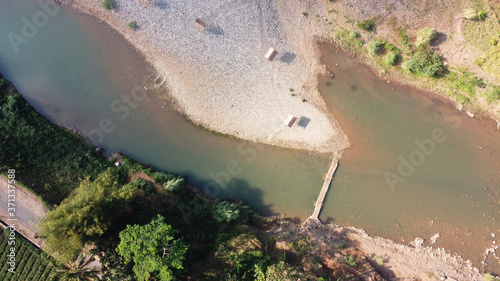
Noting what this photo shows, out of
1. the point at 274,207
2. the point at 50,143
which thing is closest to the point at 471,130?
the point at 274,207

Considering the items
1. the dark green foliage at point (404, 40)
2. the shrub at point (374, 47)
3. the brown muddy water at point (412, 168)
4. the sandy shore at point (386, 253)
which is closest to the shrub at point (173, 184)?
the sandy shore at point (386, 253)

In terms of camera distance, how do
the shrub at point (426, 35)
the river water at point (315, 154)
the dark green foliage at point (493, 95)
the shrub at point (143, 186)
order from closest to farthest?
the shrub at point (143, 186), the dark green foliage at point (493, 95), the shrub at point (426, 35), the river water at point (315, 154)

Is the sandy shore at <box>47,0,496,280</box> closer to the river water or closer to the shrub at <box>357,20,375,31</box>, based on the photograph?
the river water

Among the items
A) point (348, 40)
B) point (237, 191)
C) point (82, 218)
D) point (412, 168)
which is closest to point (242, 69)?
point (348, 40)

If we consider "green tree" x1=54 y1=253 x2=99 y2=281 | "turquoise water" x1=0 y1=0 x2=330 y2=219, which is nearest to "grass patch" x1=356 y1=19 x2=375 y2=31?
"turquoise water" x1=0 y1=0 x2=330 y2=219

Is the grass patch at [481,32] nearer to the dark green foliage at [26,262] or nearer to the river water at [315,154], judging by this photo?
the river water at [315,154]

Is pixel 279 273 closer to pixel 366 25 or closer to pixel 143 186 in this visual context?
pixel 143 186
